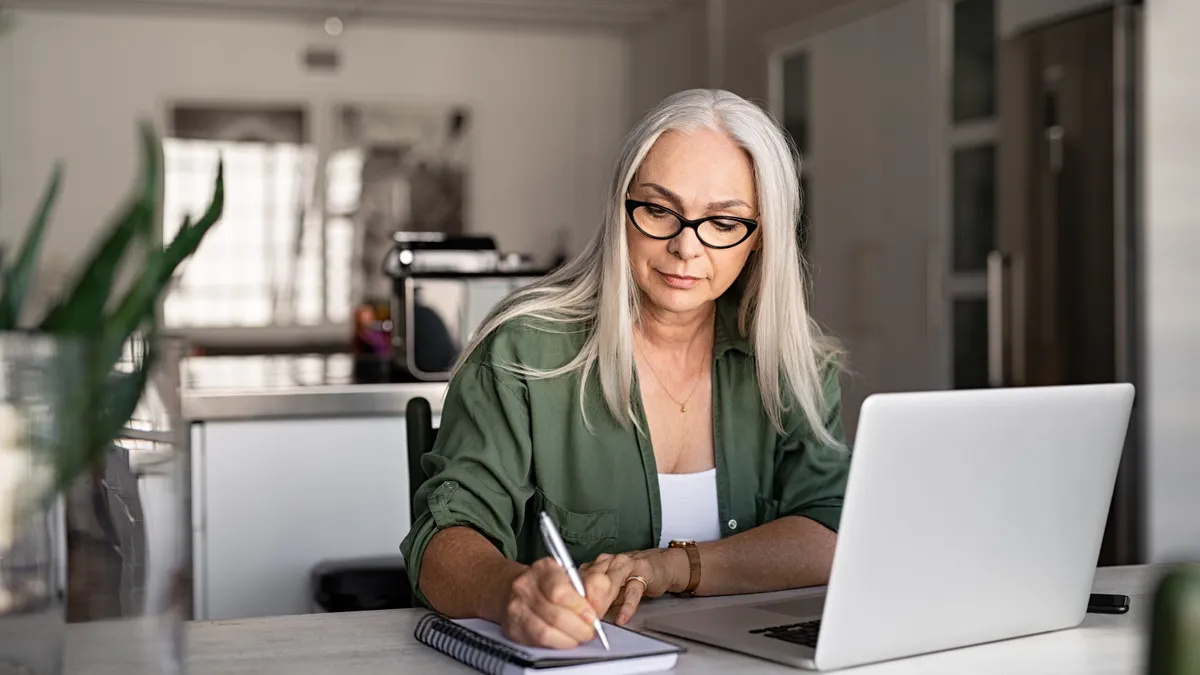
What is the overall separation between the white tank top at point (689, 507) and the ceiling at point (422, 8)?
5.73 m

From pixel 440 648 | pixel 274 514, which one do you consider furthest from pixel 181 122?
pixel 440 648

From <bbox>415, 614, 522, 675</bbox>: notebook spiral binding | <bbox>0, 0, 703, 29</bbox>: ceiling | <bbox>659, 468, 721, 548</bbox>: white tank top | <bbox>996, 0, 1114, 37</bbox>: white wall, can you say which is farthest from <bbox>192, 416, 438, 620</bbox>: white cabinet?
<bbox>0, 0, 703, 29</bbox>: ceiling

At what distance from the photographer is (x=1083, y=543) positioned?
1.23m

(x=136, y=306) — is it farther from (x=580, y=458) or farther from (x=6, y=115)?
(x=6, y=115)

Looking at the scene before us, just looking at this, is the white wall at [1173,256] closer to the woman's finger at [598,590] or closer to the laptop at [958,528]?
the laptop at [958,528]

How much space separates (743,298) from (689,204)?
22 centimetres

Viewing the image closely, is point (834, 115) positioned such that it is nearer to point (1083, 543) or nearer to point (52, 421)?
point (1083, 543)

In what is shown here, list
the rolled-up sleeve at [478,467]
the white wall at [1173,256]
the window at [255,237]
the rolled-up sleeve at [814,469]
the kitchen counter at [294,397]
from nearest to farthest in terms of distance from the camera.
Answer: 1. the rolled-up sleeve at [478,467]
2. the rolled-up sleeve at [814,469]
3. the kitchen counter at [294,397]
4. the white wall at [1173,256]
5. the window at [255,237]

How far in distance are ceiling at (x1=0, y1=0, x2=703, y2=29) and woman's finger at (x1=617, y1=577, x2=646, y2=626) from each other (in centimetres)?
612

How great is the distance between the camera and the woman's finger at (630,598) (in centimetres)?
129

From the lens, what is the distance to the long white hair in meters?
1.63

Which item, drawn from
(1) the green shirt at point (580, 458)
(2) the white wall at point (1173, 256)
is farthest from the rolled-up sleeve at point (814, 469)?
(2) the white wall at point (1173, 256)

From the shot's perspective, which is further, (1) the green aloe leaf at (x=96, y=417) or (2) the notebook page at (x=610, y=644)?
(2) the notebook page at (x=610, y=644)

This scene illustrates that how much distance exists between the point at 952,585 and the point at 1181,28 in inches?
109
